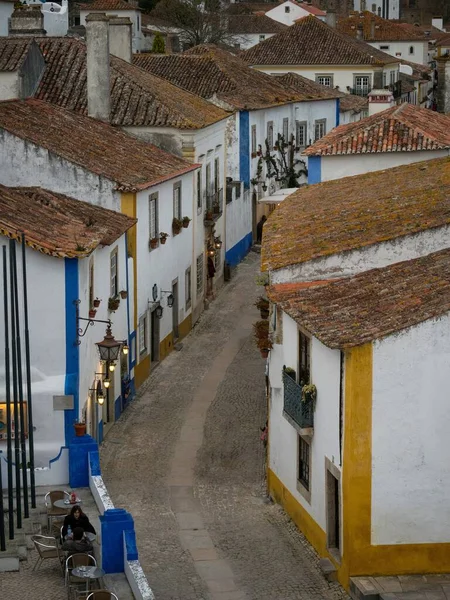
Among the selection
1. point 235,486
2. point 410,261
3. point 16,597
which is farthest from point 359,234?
point 16,597

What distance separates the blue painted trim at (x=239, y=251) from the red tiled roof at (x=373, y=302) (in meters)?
24.9

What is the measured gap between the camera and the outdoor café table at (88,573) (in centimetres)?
2148

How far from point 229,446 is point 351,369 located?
942 cm

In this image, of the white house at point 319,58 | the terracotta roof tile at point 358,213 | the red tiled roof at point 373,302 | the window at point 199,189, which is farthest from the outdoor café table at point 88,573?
the white house at point 319,58

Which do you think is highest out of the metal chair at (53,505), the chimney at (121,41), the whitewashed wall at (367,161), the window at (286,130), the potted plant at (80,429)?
the chimney at (121,41)

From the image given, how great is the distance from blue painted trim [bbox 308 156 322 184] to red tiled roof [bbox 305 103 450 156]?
0.26m

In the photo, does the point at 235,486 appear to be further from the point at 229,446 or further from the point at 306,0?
the point at 306,0

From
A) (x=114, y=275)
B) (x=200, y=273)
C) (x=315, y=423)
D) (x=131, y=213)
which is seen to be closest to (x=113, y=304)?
(x=114, y=275)

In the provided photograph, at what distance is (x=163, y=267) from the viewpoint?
39.3 metres

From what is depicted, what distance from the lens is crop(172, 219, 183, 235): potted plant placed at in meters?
40.1

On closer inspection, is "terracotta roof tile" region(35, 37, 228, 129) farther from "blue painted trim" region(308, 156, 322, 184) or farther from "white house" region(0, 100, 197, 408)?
"blue painted trim" region(308, 156, 322, 184)

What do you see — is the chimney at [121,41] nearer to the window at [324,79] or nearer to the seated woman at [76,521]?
the seated woman at [76,521]

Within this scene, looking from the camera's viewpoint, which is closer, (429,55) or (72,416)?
(72,416)

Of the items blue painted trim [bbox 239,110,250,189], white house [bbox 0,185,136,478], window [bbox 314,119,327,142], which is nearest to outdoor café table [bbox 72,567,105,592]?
white house [bbox 0,185,136,478]
